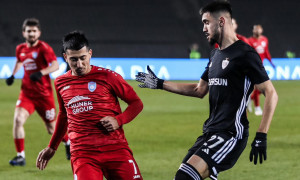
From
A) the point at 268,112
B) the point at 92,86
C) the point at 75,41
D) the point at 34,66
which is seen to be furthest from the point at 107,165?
the point at 34,66

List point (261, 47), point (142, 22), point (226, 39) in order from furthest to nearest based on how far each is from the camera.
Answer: point (142, 22), point (261, 47), point (226, 39)

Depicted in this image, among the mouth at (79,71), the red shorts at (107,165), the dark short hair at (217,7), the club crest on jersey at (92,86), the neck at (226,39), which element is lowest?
the red shorts at (107,165)

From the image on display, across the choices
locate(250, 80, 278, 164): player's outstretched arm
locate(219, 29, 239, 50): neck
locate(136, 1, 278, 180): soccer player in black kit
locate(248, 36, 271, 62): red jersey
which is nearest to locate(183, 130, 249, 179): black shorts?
locate(136, 1, 278, 180): soccer player in black kit

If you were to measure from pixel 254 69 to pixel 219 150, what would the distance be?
0.71 meters

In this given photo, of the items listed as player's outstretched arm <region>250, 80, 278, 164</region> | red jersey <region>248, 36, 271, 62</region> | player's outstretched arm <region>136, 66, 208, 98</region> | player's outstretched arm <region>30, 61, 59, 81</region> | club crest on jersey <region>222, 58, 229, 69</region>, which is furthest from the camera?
red jersey <region>248, 36, 271, 62</region>

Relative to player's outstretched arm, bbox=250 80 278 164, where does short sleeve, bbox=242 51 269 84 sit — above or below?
above

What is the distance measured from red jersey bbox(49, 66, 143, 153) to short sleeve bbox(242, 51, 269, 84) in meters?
0.96

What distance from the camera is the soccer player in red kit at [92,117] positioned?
4.75 metres

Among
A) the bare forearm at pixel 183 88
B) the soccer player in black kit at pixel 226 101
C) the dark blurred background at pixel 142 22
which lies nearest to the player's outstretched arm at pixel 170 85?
the bare forearm at pixel 183 88

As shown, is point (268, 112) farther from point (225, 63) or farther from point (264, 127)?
point (225, 63)

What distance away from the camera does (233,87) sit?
191 inches

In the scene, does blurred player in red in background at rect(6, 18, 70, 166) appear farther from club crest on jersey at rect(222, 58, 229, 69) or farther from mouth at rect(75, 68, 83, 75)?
club crest on jersey at rect(222, 58, 229, 69)

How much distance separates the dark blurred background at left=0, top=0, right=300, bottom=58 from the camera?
31.9 m

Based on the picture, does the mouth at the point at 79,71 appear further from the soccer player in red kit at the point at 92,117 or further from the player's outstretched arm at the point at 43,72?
the player's outstretched arm at the point at 43,72
